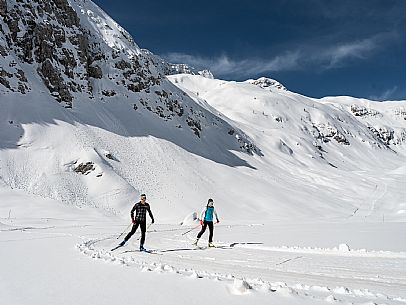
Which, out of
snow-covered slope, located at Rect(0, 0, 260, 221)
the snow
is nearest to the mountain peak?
the snow

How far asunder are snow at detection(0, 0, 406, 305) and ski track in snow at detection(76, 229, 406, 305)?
5 cm

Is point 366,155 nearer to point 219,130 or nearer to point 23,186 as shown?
point 219,130

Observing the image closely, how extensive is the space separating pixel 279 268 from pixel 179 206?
2807cm

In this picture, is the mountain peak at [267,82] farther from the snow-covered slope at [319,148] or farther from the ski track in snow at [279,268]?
the ski track in snow at [279,268]

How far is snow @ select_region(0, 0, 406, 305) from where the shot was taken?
245 inches

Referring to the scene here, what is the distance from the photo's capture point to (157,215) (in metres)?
35.0

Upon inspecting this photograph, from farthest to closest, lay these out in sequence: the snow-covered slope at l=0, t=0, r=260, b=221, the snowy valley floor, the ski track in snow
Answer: the snow-covered slope at l=0, t=0, r=260, b=221 < the ski track in snow < the snowy valley floor

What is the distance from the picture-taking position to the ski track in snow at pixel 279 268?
5.53 metres

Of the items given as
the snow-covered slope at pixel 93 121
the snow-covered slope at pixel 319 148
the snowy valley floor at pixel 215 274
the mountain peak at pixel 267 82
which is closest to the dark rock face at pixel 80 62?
the snow-covered slope at pixel 93 121

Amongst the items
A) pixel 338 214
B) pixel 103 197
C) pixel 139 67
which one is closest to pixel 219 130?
pixel 139 67

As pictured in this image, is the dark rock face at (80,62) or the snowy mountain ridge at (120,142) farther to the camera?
the dark rock face at (80,62)

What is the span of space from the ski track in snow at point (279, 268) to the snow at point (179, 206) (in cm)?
5

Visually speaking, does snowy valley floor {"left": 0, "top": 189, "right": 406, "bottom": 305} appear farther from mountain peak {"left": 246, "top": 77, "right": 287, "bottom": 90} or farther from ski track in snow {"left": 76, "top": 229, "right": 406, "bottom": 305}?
mountain peak {"left": 246, "top": 77, "right": 287, "bottom": 90}

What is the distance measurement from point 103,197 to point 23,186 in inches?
281
